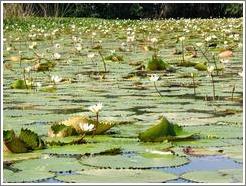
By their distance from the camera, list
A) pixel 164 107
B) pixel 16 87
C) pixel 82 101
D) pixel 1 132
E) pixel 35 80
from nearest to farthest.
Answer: pixel 1 132
pixel 164 107
pixel 82 101
pixel 16 87
pixel 35 80

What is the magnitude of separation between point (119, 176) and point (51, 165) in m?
0.25

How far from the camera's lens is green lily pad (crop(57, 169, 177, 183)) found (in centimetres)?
162

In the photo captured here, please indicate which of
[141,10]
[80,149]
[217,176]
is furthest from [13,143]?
[141,10]

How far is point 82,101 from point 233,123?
3.13 feet

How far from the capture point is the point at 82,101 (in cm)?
307

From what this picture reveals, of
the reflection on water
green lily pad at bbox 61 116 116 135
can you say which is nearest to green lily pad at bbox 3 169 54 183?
Result: the reflection on water

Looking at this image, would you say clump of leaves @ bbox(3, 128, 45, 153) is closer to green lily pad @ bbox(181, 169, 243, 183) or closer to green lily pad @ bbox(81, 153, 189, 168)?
green lily pad @ bbox(81, 153, 189, 168)

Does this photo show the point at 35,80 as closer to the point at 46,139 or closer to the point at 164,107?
the point at 164,107

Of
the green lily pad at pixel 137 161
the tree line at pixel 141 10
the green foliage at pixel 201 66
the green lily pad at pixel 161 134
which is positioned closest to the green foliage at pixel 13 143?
the green lily pad at pixel 137 161

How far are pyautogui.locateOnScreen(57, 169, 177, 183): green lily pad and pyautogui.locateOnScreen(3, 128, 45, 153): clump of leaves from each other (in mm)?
317

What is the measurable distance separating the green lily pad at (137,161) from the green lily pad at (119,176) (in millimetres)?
53

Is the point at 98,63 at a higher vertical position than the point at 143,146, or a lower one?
higher

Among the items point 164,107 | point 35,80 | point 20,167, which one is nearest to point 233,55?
point 35,80

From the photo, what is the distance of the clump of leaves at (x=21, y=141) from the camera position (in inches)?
76.4
